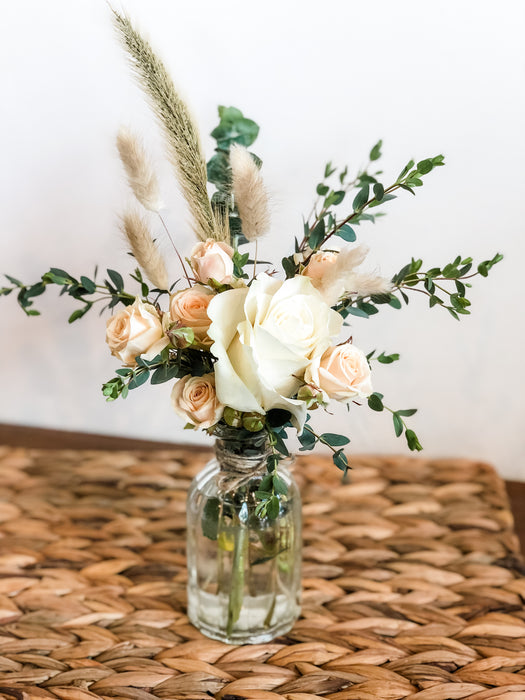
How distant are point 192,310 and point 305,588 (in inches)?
15.7

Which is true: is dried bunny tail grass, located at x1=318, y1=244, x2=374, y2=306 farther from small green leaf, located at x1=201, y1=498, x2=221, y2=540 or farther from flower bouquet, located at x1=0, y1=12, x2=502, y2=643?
small green leaf, located at x1=201, y1=498, x2=221, y2=540

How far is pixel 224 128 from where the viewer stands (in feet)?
2.64

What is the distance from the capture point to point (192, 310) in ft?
2.26

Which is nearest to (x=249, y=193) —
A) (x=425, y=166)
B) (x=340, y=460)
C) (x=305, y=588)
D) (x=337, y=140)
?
(x=425, y=166)

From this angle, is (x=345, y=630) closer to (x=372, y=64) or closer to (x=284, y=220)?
(x=284, y=220)

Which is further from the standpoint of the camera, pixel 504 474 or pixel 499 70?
pixel 504 474

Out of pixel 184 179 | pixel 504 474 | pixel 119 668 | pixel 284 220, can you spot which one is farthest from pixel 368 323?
pixel 119 668

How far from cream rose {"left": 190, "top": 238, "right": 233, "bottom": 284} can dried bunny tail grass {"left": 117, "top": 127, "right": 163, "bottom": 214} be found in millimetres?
86

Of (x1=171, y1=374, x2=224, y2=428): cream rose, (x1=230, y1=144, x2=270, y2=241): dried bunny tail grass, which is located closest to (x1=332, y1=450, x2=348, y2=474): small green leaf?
(x1=171, y1=374, x2=224, y2=428): cream rose

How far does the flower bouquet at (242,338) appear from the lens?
658 mm

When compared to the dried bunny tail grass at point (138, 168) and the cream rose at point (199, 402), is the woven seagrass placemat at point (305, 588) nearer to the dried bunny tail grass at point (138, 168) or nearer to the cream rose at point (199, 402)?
the cream rose at point (199, 402)

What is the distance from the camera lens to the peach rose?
69 centimetres

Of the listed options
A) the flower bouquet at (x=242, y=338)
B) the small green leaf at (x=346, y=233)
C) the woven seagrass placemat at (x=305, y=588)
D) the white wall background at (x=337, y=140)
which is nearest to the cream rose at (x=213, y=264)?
the flower bouquet at (x=242, y=338)

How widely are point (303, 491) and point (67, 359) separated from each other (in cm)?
42
